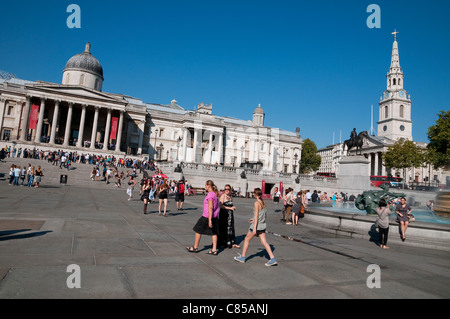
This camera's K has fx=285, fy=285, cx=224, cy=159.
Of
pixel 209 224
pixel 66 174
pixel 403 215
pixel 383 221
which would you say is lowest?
pixel 209 224

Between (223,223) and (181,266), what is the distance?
8.01ft

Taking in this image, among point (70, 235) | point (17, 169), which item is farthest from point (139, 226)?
point (17, 169)

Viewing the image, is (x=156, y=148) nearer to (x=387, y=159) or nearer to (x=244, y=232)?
(x=387, y=159)

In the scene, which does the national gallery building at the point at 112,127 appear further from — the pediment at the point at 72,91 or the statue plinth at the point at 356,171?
the statue plinth at the point at 356,171

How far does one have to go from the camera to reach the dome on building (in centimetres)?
5784

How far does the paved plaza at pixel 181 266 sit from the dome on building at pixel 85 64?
186ft

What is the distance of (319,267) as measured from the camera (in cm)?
→ 623

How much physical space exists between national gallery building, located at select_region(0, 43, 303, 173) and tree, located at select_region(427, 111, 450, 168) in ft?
78.3

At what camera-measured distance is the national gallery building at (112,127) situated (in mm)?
49562

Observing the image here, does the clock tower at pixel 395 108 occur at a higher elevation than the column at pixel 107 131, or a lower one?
higher

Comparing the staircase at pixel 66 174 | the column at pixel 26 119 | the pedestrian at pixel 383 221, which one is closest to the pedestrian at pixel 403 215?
the pedestrian at pixel 383 221

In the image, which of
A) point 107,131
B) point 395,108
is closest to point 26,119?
point 107,131

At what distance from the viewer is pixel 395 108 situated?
287 feet

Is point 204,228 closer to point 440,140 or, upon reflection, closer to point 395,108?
point 440,140
